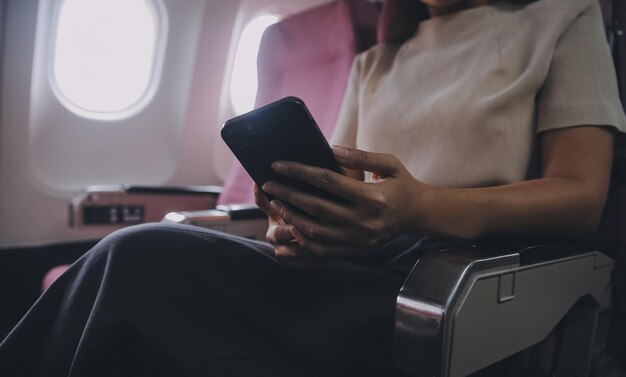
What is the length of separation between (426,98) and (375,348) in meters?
0.58

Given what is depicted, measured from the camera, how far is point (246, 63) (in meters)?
2.58

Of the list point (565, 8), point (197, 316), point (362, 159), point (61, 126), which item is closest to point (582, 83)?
point (565, 8)

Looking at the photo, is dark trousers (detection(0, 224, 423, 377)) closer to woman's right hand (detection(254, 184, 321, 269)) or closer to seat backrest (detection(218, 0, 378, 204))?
woman's right hand (detection(254, 184, 321, 269))

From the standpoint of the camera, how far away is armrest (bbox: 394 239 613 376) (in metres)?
0.47

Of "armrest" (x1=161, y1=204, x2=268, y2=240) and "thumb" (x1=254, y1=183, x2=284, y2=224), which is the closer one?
"thumb" (x1=254, y1=183, x2=284, y2=224)

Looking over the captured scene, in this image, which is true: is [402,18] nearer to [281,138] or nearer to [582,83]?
[582,83]

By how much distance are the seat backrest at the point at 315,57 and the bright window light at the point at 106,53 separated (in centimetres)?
88

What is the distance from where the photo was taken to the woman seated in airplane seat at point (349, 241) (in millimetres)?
583

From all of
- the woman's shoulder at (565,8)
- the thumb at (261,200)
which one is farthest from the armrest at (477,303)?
the woman's shoulder at (565,8)

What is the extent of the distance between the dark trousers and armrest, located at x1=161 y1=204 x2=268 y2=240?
45cm

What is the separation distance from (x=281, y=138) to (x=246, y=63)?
214 cm

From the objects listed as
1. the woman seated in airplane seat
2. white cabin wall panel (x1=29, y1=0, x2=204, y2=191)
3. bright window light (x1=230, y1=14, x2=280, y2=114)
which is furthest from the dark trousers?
bright window light (x1=230, y1=14, x2=280, y2=114)

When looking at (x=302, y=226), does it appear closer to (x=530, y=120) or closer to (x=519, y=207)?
(x=519, y=207)

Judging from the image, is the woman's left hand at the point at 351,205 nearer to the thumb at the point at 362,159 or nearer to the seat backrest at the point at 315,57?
the thumb at the point at 362,159
